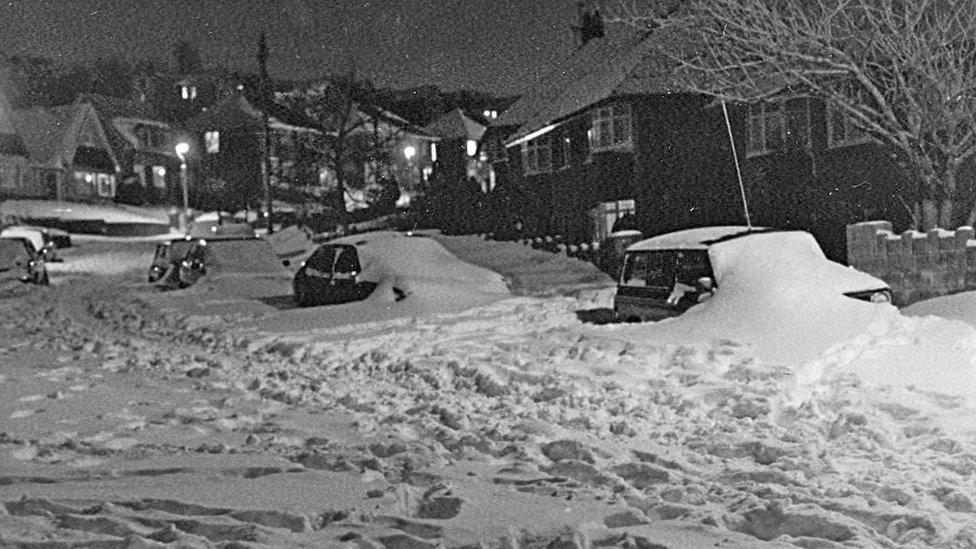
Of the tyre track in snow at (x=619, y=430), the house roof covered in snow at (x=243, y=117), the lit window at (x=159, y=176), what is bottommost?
the tyre track in snow at (x=619, y=430)

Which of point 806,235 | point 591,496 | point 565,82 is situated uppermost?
point 565,82

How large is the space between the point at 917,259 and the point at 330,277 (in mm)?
9602

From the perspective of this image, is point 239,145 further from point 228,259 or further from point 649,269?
point 649,269

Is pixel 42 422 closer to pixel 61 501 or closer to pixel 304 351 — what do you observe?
pixel 61 501

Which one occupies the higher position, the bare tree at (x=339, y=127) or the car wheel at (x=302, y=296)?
the bare tree at (x=339, y=127)

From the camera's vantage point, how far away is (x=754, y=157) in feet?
94.4

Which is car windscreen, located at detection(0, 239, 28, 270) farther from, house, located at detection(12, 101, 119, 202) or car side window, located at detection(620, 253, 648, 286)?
house, located at detection(12, 101, 119, 202)

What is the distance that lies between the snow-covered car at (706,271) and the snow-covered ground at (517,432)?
0.34 metres

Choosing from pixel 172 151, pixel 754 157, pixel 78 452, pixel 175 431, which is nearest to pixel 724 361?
pixel 175 431

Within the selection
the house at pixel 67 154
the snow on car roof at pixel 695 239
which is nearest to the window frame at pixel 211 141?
the house at pixel 67 154

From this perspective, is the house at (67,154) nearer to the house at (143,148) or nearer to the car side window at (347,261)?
the house at (143,148)

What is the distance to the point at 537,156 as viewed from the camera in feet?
135

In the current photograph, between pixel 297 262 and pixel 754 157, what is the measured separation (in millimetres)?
13464

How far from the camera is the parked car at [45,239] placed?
3897 centimetres
